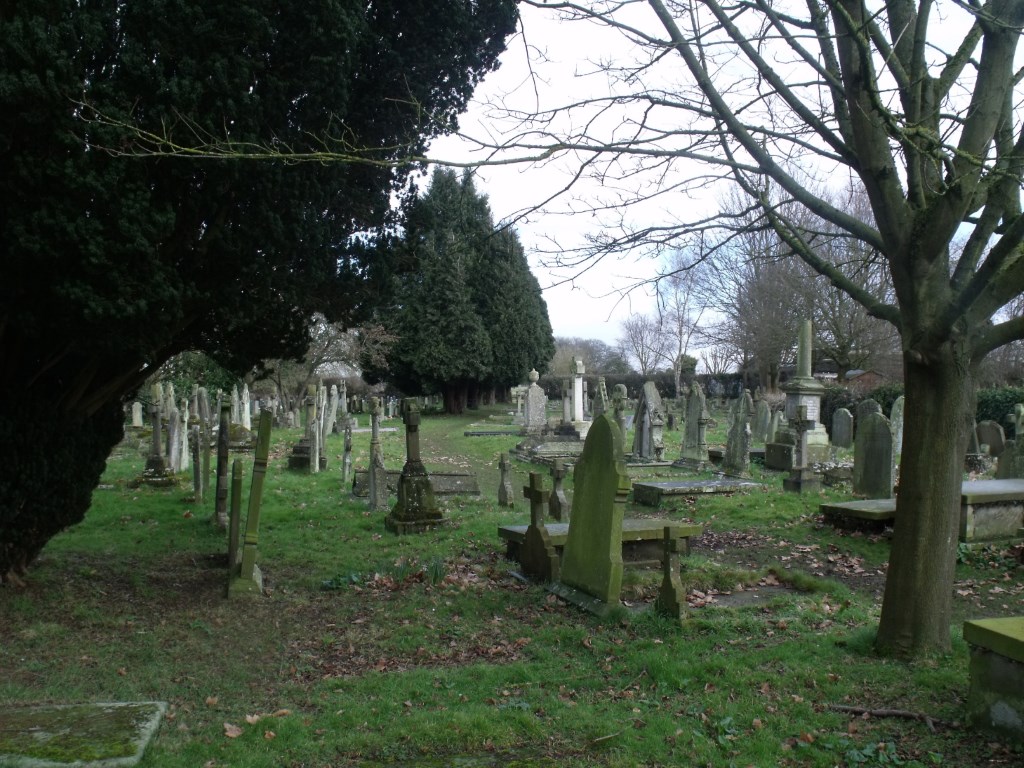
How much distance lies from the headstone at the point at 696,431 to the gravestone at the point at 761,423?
627 centimetres

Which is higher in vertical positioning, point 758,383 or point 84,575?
point 758,383

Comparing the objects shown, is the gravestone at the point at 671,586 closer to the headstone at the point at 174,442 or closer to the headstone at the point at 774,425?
the headstone at the point at 174,442

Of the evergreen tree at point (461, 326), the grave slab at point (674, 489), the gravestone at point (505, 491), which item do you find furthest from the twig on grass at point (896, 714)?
the evergreen tree at point (461, 326)

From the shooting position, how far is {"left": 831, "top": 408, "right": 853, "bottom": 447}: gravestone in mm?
22516

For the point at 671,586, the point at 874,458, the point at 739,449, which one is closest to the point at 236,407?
the point at 739,449

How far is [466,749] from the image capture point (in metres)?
4.16

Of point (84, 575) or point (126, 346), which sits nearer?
point (126, 346)

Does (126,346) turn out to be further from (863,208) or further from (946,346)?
(863,208)

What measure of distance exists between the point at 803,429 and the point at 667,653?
31.7 feet

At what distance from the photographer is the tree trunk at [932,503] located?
508cm

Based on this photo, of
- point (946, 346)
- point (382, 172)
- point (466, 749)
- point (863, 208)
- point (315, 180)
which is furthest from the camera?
point (863, 208)

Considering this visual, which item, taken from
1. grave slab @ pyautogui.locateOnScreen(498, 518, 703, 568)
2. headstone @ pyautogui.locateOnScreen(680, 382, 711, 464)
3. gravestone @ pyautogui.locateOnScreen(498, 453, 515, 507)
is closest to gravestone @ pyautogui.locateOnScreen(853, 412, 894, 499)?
headstone @ pyautogui.locateOnScreen(680, 382, 711, 464)

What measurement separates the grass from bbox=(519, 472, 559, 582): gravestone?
11.2 inches

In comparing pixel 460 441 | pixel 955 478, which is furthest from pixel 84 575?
pixel 460 441
